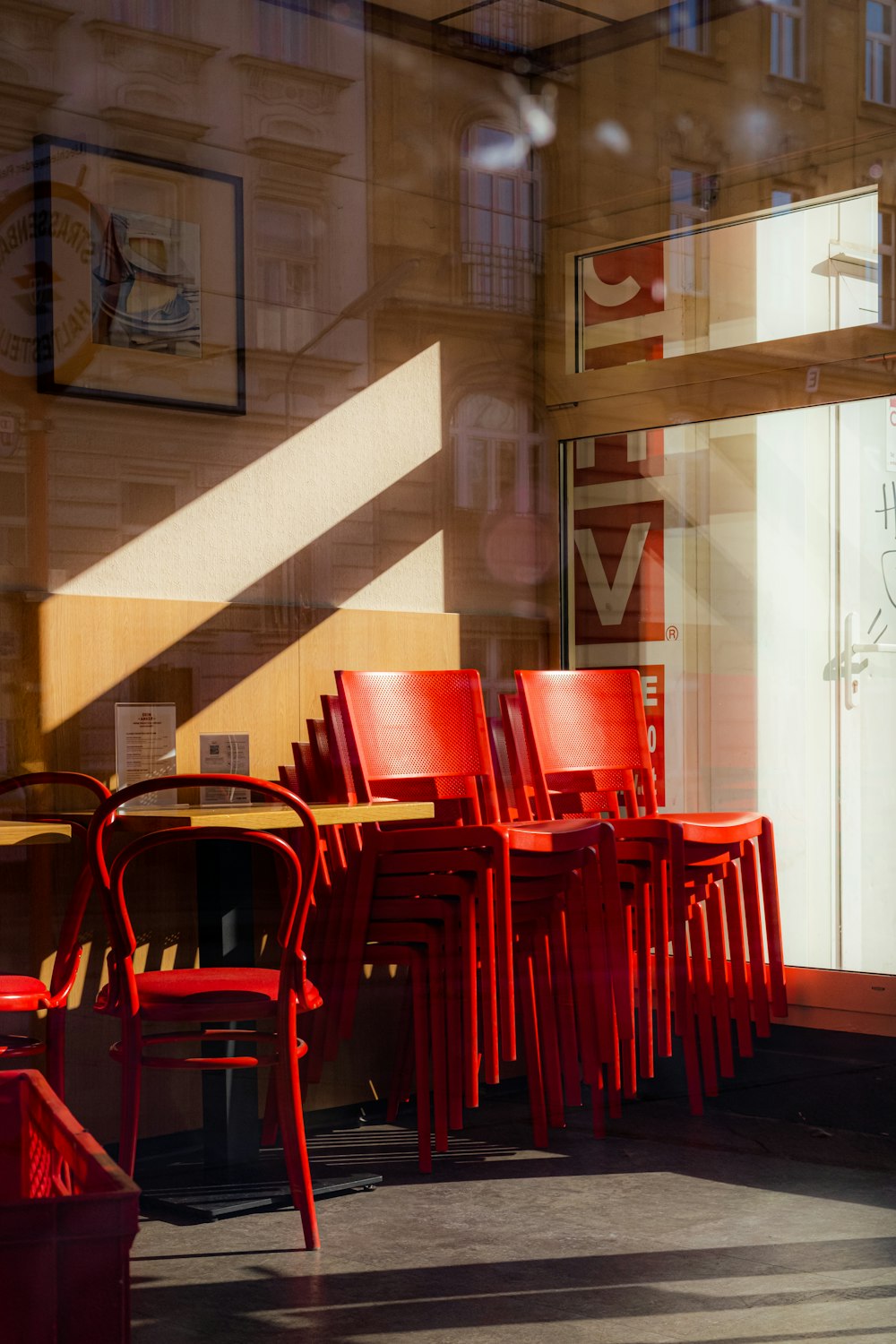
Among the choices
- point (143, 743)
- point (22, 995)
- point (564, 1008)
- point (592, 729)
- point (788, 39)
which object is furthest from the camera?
point (592, 729)

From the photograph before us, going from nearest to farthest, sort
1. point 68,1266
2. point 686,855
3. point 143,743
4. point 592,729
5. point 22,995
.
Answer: point 68,1266
point 22,995
point 143,743
point 686,855
point 592,729

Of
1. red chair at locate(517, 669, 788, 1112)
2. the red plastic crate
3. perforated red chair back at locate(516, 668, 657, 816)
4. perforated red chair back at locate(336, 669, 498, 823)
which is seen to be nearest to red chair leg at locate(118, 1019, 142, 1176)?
perforated red chair back at locate(336, 669, 498, 823)

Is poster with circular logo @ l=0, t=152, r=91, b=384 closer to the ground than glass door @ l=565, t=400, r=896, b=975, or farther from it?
farther from it

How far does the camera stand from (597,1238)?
8.39ft

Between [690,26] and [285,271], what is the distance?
851 millimetres

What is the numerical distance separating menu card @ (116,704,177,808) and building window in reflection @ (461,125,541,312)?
1.03 meters

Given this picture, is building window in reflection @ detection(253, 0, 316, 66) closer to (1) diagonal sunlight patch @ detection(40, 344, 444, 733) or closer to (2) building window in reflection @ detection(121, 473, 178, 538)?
(1) diagonal sunlight patch @ detection(40, 344, 444, 733)

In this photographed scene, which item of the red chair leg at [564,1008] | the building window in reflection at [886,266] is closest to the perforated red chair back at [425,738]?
the red chair leg at [564,1008]

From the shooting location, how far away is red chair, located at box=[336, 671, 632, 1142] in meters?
2.96

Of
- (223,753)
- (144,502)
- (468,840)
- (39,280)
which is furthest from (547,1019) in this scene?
(39,280)

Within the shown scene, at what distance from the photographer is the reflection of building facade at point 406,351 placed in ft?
8.73

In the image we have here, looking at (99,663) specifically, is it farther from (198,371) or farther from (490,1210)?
(490,1210)

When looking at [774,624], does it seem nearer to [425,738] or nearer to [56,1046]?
[425,738]

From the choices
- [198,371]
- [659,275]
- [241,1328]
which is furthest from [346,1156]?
[659,275]
